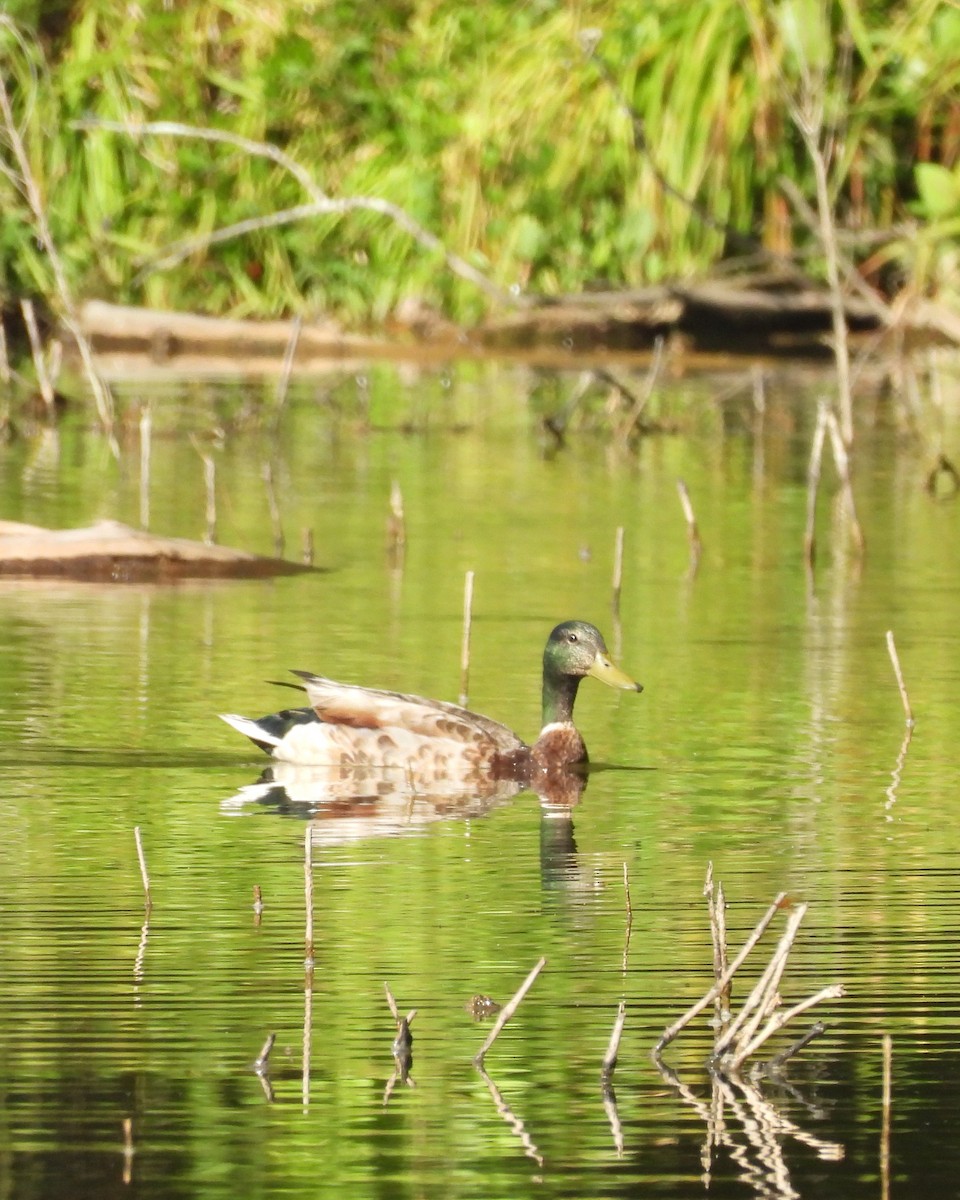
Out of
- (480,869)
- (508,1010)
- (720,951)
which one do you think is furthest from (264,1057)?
(480,869)

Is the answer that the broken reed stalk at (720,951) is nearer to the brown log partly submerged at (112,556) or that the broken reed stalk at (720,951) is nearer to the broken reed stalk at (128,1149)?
the broken reed stalk at (128,1149)

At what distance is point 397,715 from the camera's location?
27.9 ft

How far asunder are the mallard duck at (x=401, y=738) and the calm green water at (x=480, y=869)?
6.0 inches

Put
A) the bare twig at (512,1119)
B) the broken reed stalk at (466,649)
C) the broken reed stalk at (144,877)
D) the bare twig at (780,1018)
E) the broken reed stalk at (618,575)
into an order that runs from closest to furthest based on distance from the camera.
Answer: the bare twig at (512,1119) < the bare twig at (780,1018) < the broken reed stalk at (144,877) < the broken reed stalk at (466,649) < the broken reed stalk at (618,575)

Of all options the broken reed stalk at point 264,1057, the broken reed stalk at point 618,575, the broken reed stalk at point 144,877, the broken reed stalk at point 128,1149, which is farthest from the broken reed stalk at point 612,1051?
the broken reed stalk at point 618,575

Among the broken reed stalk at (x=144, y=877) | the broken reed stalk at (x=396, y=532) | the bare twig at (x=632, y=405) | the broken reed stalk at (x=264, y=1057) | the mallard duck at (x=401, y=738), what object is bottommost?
the broken reed stalk at (x=264, y=1057)

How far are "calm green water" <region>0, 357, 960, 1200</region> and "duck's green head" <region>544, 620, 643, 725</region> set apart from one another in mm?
253

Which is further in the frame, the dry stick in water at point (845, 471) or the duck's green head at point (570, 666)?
the dry stick in water at point (845, 471)

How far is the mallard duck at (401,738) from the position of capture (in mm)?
8469

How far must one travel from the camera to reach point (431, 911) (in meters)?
6.61

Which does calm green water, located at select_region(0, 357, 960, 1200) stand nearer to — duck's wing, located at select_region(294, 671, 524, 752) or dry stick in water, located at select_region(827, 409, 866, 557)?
dry stick in water, located at select_region(827, 409, 866, 557)

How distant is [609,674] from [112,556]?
3726 mm

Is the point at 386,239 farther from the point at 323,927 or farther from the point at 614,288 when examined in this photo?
the point at 323,927

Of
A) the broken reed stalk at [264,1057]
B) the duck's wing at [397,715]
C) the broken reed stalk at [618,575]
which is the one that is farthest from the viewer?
the broken reed stalk at [618,575]
